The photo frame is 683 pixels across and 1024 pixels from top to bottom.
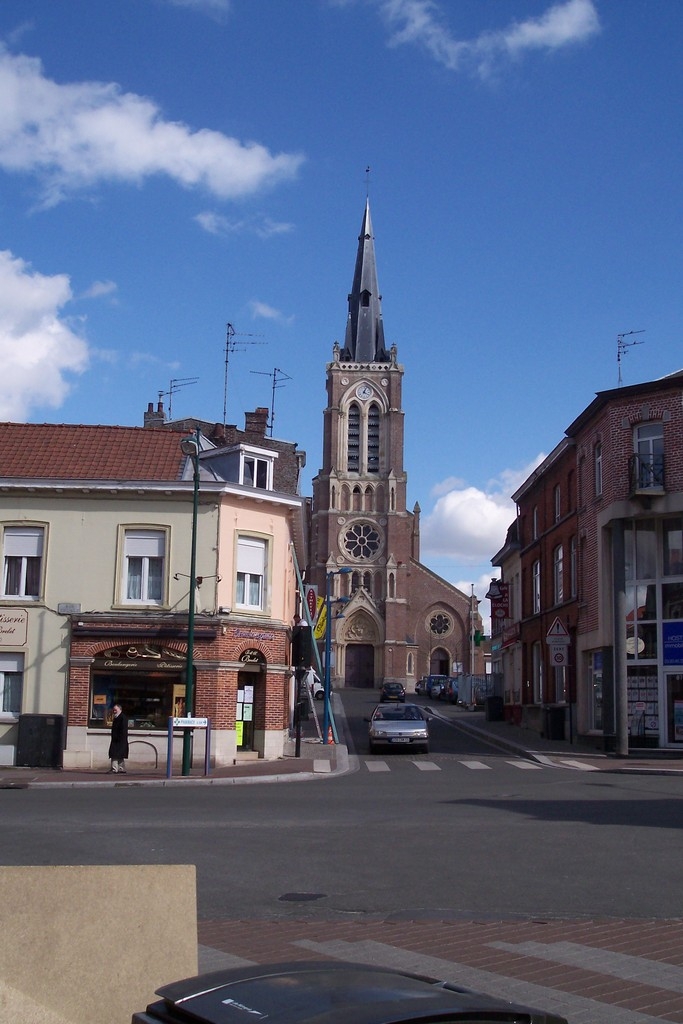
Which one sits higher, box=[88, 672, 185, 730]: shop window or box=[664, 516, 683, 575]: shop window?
box=[664, 516, 683, 575]: shop window

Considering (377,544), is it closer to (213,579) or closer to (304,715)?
(304,715)

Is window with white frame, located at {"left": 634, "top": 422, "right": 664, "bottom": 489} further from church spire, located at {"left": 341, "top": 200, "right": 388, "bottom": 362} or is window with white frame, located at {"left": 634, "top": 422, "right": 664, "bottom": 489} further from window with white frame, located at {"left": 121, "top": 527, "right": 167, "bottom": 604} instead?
church spire, located at {"left": 341, "top": 200, "right": 388, "bottom": 362}

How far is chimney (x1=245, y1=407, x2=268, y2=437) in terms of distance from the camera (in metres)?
47.4

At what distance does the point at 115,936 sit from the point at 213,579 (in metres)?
22.8

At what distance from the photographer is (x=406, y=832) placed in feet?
44.2

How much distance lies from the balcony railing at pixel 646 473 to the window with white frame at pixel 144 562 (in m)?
12.8

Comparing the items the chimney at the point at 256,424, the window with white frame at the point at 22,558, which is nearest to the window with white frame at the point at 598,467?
the window with white frame at the point at 22,558

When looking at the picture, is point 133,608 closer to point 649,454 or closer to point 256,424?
point 649,454

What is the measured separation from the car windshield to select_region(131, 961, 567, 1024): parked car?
29160mm

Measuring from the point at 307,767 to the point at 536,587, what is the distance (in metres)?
20.6

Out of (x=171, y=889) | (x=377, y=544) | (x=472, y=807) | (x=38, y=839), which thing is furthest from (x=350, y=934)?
(x=377, y=544)

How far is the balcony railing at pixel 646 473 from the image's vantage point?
29.5m

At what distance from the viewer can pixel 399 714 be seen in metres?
32.7

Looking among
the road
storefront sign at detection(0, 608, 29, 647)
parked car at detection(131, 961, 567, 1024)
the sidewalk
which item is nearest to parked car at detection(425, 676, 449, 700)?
the sidewalk
